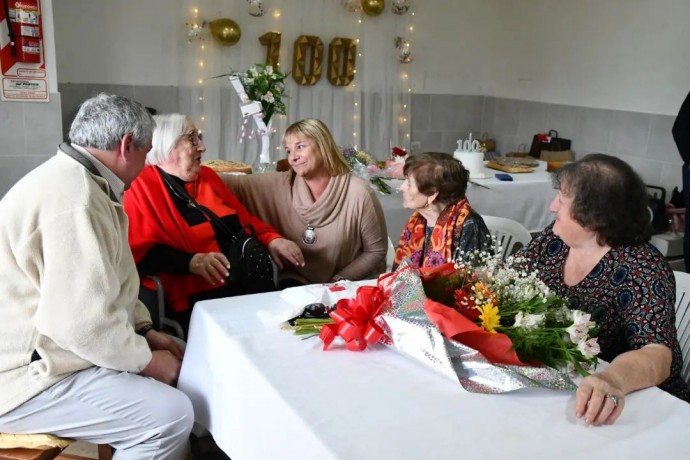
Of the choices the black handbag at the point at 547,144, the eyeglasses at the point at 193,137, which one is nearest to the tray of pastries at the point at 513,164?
the black handbag at the point at 547,144

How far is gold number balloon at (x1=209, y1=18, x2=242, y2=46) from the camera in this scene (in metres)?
4.68

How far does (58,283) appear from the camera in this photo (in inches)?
58.5

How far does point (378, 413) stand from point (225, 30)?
3.97 meters

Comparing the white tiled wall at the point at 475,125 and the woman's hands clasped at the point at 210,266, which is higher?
the white tiled wall at the point at 475,125

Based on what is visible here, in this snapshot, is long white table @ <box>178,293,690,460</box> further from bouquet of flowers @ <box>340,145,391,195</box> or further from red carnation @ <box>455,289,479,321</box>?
bouquet of flowers @ <box>340,145,391,195</box>

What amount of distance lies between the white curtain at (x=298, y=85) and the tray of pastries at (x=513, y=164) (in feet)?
4.27

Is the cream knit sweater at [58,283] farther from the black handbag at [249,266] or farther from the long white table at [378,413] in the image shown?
the black handbag at [249,266]

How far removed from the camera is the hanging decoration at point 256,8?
4.75m

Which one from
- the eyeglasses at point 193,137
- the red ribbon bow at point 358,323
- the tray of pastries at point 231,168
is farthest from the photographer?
the tray of pastries at point 231,168

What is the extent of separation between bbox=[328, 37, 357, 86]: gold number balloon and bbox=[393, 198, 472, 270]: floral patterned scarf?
A: 2957 millimetres

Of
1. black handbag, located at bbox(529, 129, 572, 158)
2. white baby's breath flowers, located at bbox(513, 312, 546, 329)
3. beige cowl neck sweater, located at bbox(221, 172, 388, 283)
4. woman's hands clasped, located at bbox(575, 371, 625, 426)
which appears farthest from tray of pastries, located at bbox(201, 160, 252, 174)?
black handbag, located at bbox(529, 129, 572, 158)

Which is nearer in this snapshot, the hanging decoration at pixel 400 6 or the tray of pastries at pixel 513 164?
the tray of pastries at pixel 513 164

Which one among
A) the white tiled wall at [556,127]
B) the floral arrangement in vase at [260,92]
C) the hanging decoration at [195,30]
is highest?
the hanging decoration at [195,30]

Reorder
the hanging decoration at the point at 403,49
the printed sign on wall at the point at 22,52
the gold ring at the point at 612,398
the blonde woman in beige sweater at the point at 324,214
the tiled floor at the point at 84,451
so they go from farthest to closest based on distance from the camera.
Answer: the hanging decoration at the point at 403,49
the printed sign on wall at the point at 22,52
the blonde woman in beige sweater at the point at 324,214
the tiled floor at the point at 84,451
the gold ring at the point at 612,398
